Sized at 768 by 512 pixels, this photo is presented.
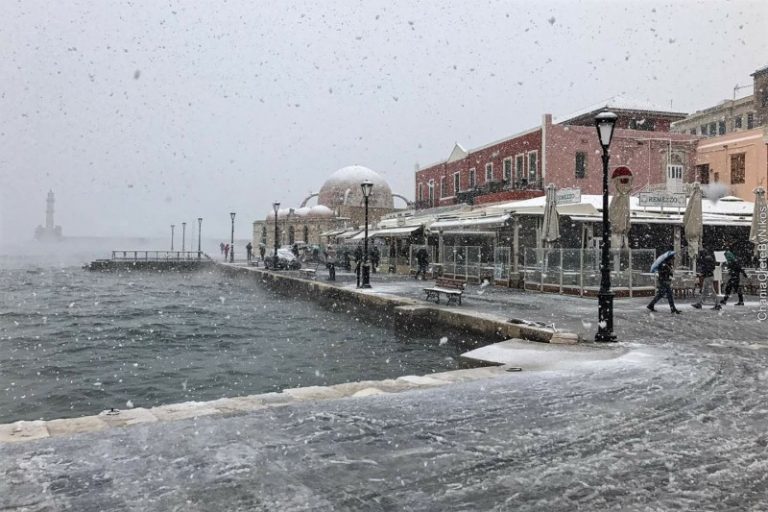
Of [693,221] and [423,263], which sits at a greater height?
[693,221]

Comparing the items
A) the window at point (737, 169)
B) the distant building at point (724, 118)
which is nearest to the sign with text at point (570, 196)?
the window at point (737, 169)

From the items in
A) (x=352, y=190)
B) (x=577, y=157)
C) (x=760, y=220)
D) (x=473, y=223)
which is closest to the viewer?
(x=760, y=220)

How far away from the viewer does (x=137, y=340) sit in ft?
52.7

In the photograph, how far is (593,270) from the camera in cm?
1764

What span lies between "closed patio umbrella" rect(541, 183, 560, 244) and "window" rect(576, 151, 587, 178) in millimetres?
10634

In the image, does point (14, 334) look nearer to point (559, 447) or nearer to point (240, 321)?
point (240, 321)

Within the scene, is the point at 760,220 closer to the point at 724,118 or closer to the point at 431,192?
the point at 431,192

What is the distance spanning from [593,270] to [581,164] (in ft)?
41.3

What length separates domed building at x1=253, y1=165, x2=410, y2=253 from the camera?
205 feet

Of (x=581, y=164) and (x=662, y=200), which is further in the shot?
(x=581, y=164)

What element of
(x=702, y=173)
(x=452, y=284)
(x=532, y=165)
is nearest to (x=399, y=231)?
(x=532, y=165)

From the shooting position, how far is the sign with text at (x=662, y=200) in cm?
2027

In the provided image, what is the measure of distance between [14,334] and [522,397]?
632 inches

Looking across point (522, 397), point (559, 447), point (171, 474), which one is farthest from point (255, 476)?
point (522, 397)
